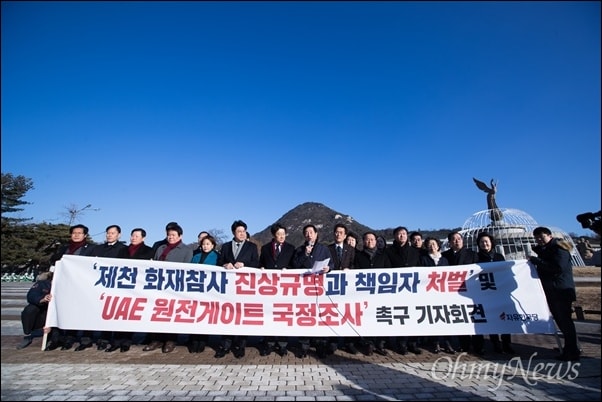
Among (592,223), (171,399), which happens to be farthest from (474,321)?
(171,399)

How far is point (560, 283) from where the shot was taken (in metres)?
4.87

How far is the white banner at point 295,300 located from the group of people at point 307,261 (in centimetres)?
29

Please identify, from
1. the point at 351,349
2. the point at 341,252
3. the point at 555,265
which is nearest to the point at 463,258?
the point at 555,265

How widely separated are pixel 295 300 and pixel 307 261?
0.69 m

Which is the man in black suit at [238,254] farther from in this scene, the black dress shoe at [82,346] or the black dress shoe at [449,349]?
the black dress shoe at [449,349]

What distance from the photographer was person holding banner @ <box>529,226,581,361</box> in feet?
15.5

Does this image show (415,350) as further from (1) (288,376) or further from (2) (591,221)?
(2) (591,221)

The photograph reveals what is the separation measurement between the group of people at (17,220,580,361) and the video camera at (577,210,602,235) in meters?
0.45

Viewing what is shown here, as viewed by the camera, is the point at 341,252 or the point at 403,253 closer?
the point at 341,252

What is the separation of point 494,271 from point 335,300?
110 inches

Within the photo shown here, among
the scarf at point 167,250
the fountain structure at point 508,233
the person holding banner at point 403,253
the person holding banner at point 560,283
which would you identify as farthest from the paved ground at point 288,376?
the fountain structure at point 508,233

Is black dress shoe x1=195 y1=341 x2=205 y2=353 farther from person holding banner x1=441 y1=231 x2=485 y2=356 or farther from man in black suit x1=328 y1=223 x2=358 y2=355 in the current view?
person holding banner x1=441 y1=231 x2=485 y2=356

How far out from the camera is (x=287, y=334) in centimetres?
507

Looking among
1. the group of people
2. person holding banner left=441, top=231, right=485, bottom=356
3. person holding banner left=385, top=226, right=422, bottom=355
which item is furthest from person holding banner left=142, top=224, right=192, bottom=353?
person holding banner left=441, top=231, right=485, bottom=356
